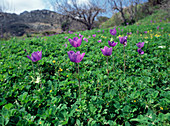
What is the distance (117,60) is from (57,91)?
1.76m

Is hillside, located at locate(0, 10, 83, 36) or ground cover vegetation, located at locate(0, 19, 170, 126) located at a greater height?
hillside, located at locate(0, 10, 83, 36)

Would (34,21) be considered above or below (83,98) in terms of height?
above

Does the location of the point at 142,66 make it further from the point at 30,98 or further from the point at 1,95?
the point at 1,95

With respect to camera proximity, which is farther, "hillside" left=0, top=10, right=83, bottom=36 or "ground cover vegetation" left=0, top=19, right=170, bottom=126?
"hillside" left=0, top=10, right=83, bottom=36

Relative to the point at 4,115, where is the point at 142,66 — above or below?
above

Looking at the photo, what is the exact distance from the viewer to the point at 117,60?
2871 millimetres

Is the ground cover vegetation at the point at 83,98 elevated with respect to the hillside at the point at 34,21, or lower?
lower

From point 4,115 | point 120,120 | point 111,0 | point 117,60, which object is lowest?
point 120,120

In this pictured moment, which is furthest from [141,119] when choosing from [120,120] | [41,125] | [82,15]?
[82,15]

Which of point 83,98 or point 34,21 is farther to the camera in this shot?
point 34,21

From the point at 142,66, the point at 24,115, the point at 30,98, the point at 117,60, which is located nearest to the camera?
the point at 24,115

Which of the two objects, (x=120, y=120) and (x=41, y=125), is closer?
(x=41, y=125)

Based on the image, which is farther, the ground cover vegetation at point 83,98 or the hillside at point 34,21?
the hillside at point 34,21

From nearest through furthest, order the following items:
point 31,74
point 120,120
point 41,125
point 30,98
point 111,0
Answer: point 41,125, point 120,120, point 30,98, point 31,74, point 111,0
